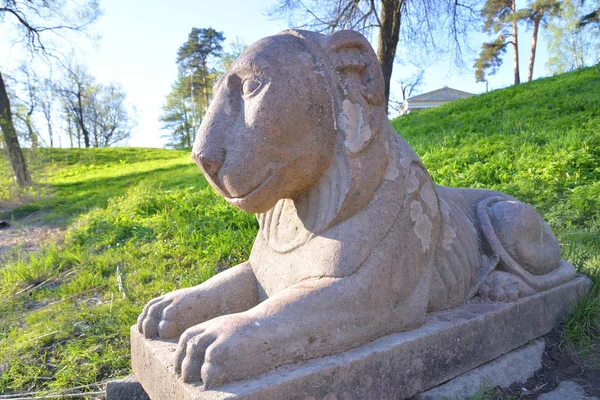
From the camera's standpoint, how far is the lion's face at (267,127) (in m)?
1.60

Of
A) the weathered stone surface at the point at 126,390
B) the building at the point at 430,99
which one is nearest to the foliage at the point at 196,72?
the building at the point at 430,99

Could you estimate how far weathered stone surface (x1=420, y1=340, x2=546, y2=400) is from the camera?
1.81 meters

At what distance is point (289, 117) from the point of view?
1616 mm

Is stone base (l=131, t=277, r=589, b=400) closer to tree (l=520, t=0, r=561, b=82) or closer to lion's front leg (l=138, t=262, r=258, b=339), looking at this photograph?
lion's front leg (l=138, t=262, r=258, b=339)

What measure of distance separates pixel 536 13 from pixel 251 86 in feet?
64.1

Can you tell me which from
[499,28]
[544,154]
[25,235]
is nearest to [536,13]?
[499,28]

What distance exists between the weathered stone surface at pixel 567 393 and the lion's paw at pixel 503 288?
0.41 meters

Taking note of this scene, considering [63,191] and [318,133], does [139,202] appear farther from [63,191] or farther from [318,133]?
[63,191]

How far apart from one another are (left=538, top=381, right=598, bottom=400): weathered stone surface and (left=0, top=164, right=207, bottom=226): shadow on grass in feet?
20.4

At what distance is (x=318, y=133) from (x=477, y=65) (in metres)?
24.7

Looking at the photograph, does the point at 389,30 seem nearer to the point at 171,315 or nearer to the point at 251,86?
the point at 251,86

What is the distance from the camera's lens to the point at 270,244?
195 cm

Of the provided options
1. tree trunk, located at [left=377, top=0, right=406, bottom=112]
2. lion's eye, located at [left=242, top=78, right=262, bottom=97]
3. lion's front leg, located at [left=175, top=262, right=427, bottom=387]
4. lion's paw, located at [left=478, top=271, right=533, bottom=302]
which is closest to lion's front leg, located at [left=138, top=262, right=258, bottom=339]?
lion's front leg, located at [left=175, top=262, right=427, bottom=387]

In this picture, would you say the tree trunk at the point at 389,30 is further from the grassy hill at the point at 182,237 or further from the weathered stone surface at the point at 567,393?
the weathered stone surface at the point at 567,393
